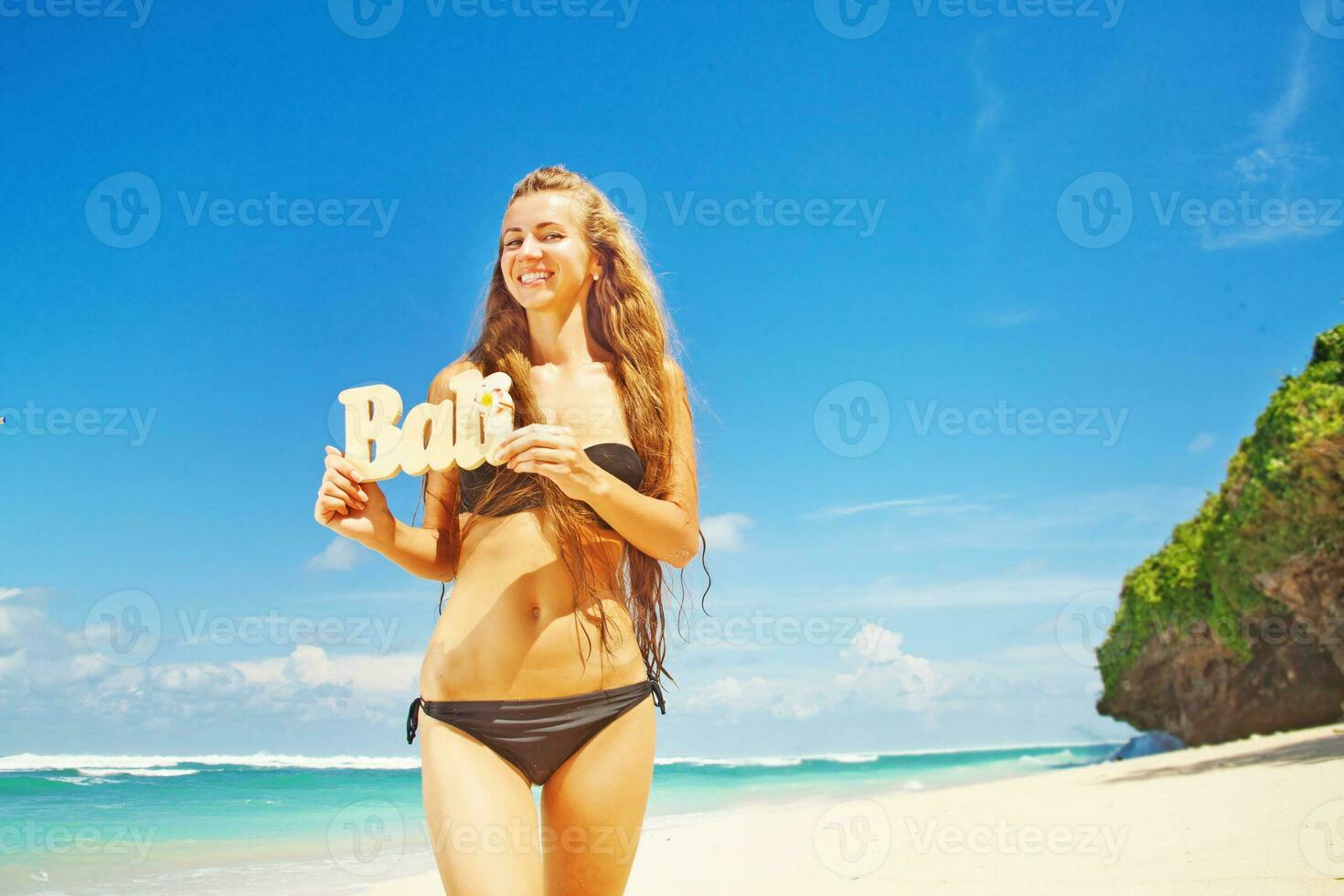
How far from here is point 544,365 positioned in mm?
3316

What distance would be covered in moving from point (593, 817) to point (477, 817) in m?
0.35

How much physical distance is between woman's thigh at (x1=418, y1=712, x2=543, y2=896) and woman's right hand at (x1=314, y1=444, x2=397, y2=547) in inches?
24.2

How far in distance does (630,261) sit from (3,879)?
448 inches

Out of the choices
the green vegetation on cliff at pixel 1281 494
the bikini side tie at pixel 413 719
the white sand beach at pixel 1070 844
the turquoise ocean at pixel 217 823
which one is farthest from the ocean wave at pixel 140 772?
the bikini side tie at pixel 413 719

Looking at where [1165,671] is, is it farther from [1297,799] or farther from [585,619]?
[585,619]

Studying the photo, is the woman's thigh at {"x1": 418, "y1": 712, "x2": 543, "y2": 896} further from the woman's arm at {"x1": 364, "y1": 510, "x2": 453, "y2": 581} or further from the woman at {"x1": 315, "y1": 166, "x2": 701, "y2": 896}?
the woman's arm at {"x1": 364, "y1": 510, "x2": 453, "y2": 581}

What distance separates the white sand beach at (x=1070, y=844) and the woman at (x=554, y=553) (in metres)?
5.14

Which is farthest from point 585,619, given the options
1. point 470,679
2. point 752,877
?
point 752,877

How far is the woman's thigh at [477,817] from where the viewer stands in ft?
8.25

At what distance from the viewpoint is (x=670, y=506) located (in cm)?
291

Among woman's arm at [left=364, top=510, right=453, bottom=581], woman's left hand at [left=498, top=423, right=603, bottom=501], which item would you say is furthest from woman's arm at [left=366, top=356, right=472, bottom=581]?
woman's left hand at [left=498, top=423, right=603, bottom=501]

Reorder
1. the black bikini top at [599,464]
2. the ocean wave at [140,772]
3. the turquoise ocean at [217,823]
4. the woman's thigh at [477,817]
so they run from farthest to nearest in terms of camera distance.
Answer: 1. the ocean wave at [140,772]
2. the turquoise ocean at [217,823]
3. the black bikini top at [599,464]
4. the woman's thigh at [477,817]

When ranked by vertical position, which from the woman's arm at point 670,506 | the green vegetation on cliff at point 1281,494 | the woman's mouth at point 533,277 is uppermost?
the green vegetation on cliff at point 1281,494

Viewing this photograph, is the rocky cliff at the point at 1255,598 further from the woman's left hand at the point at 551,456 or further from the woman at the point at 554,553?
the woman's left hand at the point at 551,456
